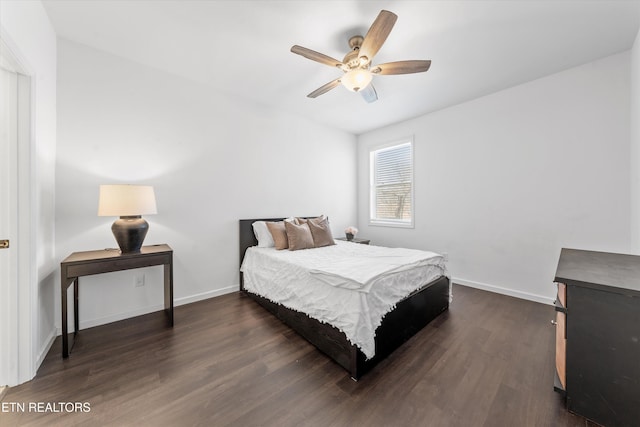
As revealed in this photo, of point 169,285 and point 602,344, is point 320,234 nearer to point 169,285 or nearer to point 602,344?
point 169,285

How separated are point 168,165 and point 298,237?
5.72ft

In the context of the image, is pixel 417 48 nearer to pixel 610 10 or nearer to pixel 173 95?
pixel 610 10

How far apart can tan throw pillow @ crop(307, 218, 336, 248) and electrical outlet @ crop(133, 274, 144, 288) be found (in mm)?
1981

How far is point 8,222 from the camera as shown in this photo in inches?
60.6

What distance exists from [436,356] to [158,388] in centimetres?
200

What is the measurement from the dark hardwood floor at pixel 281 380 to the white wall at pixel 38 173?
249 millimetres

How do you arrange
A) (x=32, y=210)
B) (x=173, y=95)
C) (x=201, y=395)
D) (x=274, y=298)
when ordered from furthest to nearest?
(x=173, y=95) → (x=274, y=298) → (x=32, y=210) → (x=201, y=395)

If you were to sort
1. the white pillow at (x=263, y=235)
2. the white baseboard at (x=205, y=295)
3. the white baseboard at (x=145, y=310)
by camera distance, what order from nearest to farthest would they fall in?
1. the white baseboard at (x=145, y=310)
2. the white baseboard at (x=205, y=295)
3. the white pillow at (x=263, y=235)

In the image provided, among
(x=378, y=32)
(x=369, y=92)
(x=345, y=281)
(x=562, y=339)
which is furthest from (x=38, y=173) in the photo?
(x=562, y=339)

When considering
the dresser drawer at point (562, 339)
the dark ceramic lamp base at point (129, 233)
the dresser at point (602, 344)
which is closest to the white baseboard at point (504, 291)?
the dresser drawer at point (562, 339)

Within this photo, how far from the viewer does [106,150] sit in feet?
7.80

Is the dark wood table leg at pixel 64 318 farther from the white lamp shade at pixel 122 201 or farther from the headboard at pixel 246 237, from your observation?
the headboard at pixel 246 237

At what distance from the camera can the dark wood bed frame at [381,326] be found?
1.67 m

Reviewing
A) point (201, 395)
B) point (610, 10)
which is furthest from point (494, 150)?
point (201, 395)
